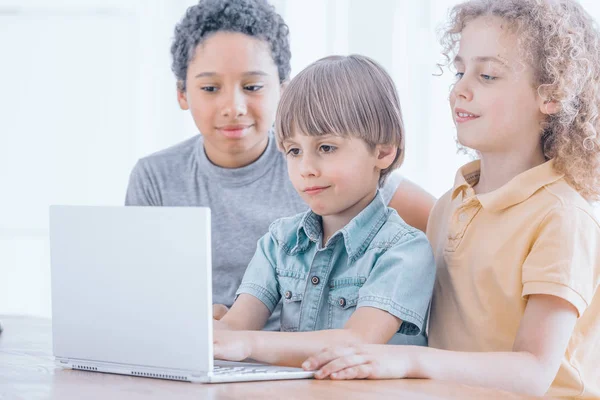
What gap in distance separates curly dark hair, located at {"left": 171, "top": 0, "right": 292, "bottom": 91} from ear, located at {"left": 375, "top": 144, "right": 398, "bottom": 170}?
632mm

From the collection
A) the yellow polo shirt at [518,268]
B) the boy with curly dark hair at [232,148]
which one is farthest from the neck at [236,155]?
the yellow polo shirt at [518,268]

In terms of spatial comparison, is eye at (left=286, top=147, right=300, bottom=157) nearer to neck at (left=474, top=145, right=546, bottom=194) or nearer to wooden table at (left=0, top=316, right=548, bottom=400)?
neck at (left=474, top=145, right=546, bottom=194)

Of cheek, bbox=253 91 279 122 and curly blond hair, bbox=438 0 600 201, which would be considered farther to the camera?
cheek, bbox=253 91 279 122

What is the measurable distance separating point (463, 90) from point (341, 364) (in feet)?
1.90

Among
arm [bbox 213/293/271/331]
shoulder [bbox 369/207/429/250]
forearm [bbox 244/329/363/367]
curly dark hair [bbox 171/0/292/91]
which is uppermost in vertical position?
curly dark hair [bbox 171/0/292/91]

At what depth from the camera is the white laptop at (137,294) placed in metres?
1.01

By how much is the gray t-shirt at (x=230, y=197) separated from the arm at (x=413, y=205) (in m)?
0.04

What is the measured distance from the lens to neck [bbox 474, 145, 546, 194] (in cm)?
144

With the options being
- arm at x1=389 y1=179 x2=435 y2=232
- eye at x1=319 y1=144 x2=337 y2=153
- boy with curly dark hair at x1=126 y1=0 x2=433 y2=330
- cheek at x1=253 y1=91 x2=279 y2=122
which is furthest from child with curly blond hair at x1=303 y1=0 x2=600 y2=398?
cheek at x1=253 y1=91 x2=279 y2=122

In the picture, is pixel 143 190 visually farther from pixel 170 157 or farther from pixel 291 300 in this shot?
pixel 291 300

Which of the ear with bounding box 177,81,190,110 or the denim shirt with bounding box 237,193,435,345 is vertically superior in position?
the ear with bounding box 177,81,190,110

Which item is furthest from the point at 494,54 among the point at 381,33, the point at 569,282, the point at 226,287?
the point at 381,33

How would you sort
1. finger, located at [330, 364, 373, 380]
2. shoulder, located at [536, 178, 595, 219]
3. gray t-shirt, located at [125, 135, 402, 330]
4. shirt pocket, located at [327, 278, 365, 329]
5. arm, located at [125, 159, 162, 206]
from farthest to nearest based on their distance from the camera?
arm, located at [125, 159, 162, 206] < gray t-shirt, located at [125, 135, 402, 330] < shirt pocket, located at [327, 278, 365, 329] < shoulder, located at [536, 178, 595, 219] < finger, located at [330, 364, 373, 380]

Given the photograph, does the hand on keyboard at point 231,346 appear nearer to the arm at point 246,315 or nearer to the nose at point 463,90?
the arm at point 246,315
